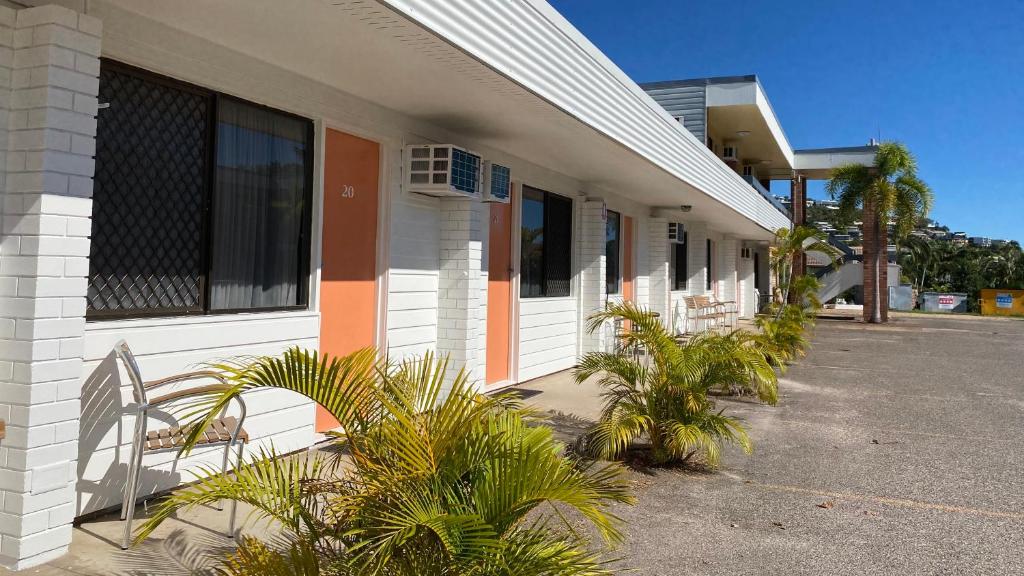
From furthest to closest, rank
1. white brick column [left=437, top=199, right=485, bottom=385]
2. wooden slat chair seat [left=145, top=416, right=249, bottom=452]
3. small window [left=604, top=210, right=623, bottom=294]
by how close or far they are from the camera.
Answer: small window [left=604, top=210, right=623, bottom=294]
white brick column [left=437, top=199, right=485, bottom=385]
wooden slat chair seat [left=145, top=416, right=249, bottom=452]

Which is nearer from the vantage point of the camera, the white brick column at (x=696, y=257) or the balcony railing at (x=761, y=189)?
the white brick column at (x=696, y=257)

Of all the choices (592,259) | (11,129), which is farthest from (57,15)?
(592,259)

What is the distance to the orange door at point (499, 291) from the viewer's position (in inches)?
309

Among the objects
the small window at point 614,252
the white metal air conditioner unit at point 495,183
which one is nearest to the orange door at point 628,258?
the small window at point 614,252

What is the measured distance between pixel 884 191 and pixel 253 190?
21.3 metres

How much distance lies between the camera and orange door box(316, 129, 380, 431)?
534 centimetres

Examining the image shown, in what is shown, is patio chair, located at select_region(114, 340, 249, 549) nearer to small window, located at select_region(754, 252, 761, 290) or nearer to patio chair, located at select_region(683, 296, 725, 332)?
patio chair, located at select_region(683, 296, 725, 332)

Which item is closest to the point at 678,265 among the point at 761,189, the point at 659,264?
the point at 659,264

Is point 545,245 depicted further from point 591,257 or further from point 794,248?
point 794,248

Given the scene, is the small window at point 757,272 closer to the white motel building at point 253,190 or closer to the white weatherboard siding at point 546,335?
the white weatherboard siding at point 546,335

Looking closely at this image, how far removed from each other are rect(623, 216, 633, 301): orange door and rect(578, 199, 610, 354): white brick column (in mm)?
2243

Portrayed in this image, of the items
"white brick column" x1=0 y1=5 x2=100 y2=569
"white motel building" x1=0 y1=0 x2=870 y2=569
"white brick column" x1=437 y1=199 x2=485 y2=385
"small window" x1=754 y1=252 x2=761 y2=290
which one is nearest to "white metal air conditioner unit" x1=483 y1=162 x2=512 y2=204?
"white motel building" x1=0 y1=0 x2=870 y2=569

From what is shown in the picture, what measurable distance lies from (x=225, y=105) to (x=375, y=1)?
1.54 meters

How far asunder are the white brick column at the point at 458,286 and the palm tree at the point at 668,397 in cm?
156
